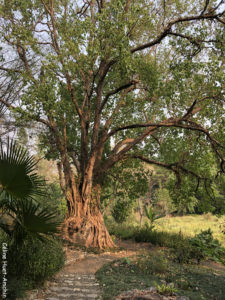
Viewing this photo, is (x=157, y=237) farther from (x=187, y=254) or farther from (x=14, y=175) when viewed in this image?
(x=14, y=175)

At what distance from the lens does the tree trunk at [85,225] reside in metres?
11.9

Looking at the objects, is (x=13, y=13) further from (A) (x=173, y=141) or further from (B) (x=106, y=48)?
(A) (x=173, y=141)

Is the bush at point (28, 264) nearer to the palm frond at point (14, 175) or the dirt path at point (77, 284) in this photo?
the dirt path at point (77, 284)

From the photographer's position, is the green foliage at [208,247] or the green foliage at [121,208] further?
the green foliage at [121,208]

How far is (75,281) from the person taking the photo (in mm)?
7016

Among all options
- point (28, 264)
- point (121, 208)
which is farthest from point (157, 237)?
point (28, 264)

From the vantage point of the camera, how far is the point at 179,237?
14.0m

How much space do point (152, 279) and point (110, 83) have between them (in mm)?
9813

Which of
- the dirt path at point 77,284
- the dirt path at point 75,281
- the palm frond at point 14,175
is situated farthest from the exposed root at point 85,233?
the palm frond at point 14,175

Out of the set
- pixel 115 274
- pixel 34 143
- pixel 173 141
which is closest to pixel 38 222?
pixel 115 274

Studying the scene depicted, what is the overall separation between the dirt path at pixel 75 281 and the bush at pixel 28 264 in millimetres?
274

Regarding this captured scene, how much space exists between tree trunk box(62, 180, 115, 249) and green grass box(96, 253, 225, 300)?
3.39 meters

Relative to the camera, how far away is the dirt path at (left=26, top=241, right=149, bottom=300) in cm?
581

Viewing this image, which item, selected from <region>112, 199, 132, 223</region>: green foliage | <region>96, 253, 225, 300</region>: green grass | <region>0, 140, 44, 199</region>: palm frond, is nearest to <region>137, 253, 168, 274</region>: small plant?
<region>96, 253, 225, 300</region>: green grass
